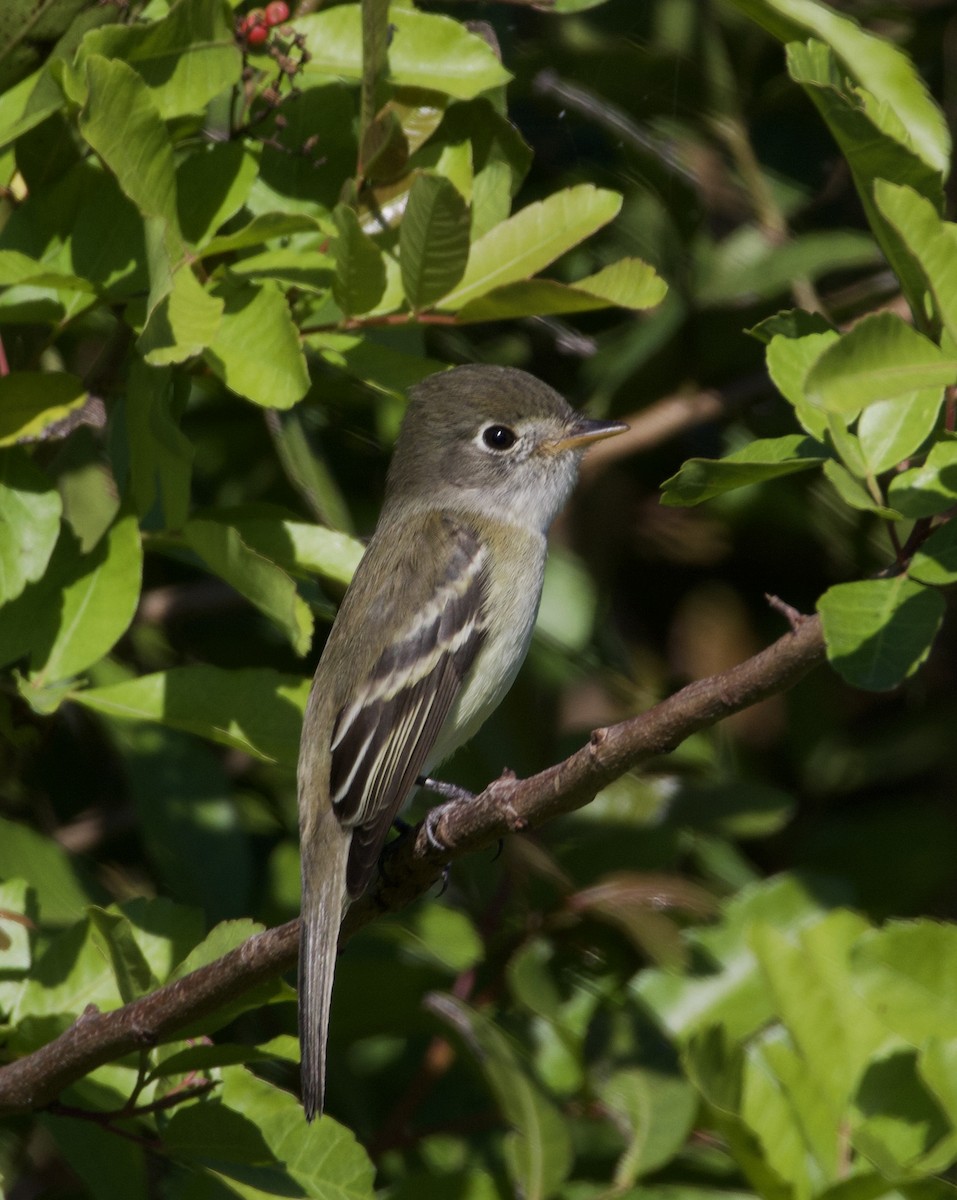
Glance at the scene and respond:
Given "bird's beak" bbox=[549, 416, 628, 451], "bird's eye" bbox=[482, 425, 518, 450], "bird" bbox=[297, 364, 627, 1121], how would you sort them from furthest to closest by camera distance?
"bird's eye" bbox=[482, 425, 518, 450] < "bird's beak" bbox=[549, 416, 628, 451] < "bird" bbox=[297, 364, 627, 1121]

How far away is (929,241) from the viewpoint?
Answer: 6.37 feet

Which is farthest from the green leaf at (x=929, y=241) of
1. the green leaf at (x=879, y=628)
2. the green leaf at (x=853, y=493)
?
the green leaf at (x=879, y=628)

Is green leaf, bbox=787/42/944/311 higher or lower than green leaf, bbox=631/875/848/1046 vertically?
higher

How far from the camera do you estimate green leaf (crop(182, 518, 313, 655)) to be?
2359 mm

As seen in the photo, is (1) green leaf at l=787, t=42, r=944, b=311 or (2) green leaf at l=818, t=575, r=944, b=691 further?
(1) green leaf at l=787, t=42, r=944, b=311

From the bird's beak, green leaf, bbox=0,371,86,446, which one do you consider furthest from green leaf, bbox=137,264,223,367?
the bird's beak

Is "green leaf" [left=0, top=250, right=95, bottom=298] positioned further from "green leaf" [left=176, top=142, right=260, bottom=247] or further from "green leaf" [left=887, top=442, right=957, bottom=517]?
"green leaf" [left=887, top=442, right=957, bottom=517]

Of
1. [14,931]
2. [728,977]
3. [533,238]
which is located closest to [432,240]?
[533,238]

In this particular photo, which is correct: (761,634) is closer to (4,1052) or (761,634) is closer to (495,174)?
(495,174)

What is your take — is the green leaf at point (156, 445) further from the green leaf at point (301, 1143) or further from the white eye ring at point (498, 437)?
the white eye ring at point (498, 437)

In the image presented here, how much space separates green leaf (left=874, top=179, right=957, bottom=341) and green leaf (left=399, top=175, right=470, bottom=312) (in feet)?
2.55

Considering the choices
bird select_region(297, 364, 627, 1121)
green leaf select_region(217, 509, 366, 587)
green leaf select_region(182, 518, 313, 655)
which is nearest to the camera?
green leaf select_region(182, 518, 313, 655)

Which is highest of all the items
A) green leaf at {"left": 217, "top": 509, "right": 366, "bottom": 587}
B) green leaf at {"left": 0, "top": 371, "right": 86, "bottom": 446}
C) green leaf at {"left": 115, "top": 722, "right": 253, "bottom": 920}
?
green leaf at {"left": 0, "top": 371, "right": 86, "bottom": 446}

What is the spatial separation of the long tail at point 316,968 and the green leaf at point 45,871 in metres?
0.57
